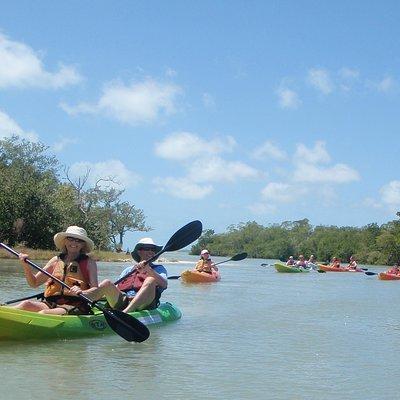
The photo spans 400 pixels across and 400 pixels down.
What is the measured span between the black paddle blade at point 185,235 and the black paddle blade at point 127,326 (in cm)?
227

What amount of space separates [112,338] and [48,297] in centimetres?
81

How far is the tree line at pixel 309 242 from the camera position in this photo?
64.0m

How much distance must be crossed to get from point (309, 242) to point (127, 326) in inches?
3151

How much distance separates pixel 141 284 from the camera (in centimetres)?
856

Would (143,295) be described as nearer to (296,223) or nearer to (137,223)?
(137,223)

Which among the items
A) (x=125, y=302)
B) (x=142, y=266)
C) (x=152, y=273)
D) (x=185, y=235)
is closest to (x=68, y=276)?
(x=142, y=266)

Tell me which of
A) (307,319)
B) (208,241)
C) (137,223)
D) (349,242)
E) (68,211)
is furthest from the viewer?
(208,241)

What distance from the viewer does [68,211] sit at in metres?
41.4

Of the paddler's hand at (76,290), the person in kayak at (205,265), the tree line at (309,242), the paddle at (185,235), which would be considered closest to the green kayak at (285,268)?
the person in kayak at (205,265)

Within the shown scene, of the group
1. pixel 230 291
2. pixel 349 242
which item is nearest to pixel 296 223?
pixel 349 242

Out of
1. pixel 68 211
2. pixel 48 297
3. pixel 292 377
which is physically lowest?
pixel 292 377

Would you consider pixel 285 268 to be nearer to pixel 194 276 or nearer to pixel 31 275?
Answer: pixel 194 276

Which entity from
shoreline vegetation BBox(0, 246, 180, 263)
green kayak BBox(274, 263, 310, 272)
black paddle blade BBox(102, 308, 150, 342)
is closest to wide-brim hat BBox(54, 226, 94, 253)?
black paddle blade BBox(102, 308, 150, 342)

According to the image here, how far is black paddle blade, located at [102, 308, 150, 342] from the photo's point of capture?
683 centimetres
